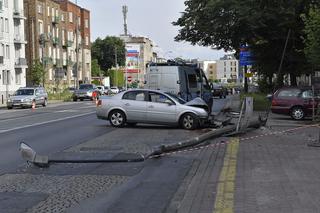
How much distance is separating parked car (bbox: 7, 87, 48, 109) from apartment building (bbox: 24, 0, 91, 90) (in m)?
22.4

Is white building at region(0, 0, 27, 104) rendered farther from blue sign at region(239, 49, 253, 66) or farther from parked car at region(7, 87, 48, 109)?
blue sign at region(239, 49, 253, 66)

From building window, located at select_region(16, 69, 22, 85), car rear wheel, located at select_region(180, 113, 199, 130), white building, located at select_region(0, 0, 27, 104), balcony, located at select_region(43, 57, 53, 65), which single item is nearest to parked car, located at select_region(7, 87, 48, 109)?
white building, located at select_region(0, 0, 27, 104)

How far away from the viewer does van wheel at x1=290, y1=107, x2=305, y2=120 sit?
24.4 m

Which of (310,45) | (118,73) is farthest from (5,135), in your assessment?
(118,73)

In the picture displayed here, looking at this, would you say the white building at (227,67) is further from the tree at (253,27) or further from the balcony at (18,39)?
the tree at (253,27)

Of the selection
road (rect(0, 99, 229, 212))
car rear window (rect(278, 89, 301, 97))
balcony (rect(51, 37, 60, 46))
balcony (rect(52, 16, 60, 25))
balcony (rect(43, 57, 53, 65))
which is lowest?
road (rect(0, 99, 229, 212))

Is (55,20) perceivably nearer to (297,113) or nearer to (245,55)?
(245,55)

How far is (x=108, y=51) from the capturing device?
133 metres

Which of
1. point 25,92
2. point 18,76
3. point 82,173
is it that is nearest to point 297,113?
point 82,173

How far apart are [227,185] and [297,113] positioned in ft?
53.6

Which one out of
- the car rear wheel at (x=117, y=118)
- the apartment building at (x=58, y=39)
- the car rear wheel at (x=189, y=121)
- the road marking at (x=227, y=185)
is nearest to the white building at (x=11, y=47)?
the apartment building at (x=58, y=39)

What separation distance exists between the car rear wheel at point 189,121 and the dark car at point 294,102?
21.7ft

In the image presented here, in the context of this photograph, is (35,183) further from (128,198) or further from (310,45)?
(310,45)

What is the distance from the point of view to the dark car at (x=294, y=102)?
24344mm
